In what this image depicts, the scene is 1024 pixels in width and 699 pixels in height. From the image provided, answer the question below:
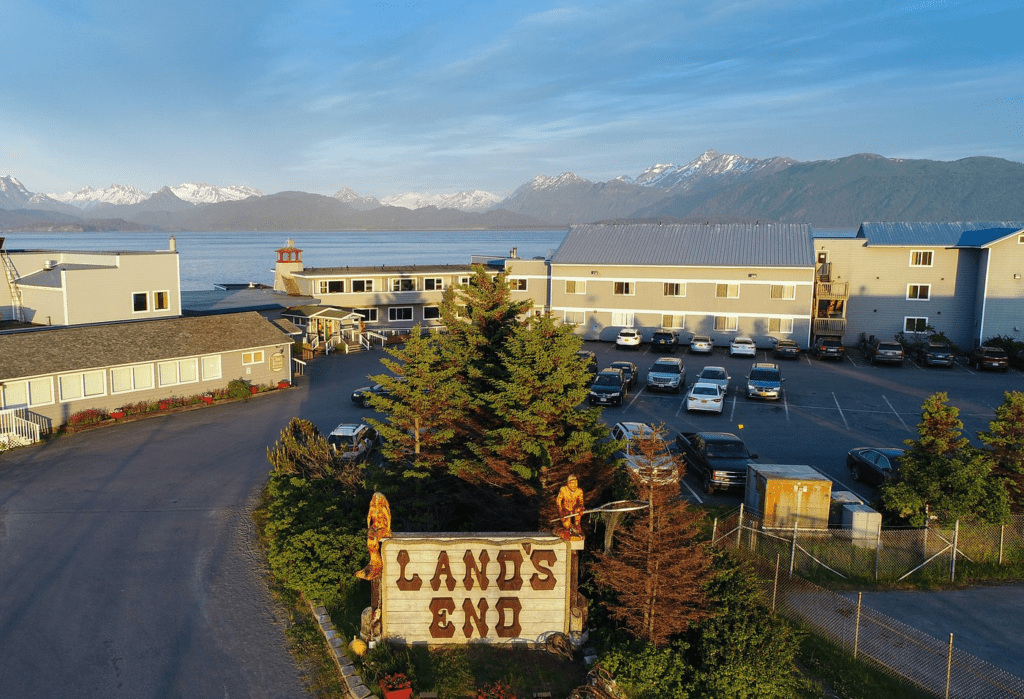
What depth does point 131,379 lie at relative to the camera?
106ft

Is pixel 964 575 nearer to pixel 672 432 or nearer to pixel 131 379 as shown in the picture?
pixel 672 432

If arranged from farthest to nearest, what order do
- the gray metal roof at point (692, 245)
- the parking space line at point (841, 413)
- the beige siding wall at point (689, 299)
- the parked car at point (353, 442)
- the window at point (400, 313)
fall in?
the window at point (400, 313) → the gray metal roof at point (692, 245) → the beige siding wall at point (689, 299) → the parking space line at point (841, 413) → the parked car at point (353, 442)

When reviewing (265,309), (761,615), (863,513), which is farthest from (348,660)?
(265,309)

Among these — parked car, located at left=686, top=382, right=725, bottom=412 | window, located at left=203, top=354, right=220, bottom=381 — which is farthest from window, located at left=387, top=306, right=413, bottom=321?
parked car, located at left=686, top=382, right=725, bottom=412

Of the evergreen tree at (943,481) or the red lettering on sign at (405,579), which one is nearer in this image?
the red lettering on sign at (405,579)

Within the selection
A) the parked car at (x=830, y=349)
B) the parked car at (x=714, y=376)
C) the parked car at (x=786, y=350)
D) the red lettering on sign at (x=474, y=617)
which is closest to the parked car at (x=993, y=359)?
the parked car at (x=830, y=349)

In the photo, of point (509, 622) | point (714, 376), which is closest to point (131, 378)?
point (509, 622)

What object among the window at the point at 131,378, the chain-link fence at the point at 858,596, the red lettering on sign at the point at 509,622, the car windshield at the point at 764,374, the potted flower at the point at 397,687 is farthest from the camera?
the car windshield at the point at 764,374

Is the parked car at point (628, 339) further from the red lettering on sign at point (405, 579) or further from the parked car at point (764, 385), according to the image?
the red lettering on sign at point (405, 579)

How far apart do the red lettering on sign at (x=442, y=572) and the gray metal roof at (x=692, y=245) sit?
44.0 m

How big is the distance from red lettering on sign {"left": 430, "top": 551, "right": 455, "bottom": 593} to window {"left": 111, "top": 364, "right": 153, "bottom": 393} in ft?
80.4

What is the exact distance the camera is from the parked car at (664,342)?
50.0m

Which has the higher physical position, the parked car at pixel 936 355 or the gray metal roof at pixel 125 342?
the gray metal roof at pixel 125 342

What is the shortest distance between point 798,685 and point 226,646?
32.2 feet
